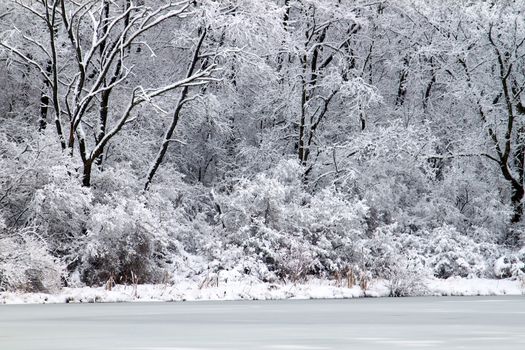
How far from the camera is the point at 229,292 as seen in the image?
25172 millimetres

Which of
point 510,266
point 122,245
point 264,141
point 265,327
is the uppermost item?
point 264,141

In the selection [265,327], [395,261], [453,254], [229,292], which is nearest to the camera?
[265,327]

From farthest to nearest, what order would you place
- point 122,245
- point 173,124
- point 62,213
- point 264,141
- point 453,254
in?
point 264,141, point 173,124, point 453,254, point 122,245, point 62,213

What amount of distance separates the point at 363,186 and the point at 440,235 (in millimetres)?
4119

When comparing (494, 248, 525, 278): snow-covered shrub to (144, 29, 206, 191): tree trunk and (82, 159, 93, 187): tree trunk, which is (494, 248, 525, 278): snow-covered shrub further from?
(82, 159, 93, 187): tree trunk

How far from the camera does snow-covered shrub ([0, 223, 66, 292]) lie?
23.5 metres

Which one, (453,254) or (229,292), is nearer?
(229,292)

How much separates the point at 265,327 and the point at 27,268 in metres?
11.8

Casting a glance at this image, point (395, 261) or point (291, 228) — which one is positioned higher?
point (291, 228)

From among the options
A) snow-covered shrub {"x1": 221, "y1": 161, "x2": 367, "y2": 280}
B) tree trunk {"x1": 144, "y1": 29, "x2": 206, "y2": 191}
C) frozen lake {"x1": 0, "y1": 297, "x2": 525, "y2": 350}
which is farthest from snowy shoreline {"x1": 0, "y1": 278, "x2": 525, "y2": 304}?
tree trunk {"x1": 144, "y1": 29, "x2": 206, "y2": 191}

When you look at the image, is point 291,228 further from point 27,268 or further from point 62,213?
point 27,268

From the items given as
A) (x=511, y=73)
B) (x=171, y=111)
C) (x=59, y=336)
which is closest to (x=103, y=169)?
(x=171, y=111)

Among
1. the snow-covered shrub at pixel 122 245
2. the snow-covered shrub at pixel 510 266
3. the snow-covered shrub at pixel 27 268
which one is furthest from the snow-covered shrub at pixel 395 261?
the snow-covered shrub at pixel 27 268

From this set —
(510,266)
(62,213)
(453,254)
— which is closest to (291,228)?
(453,254)
